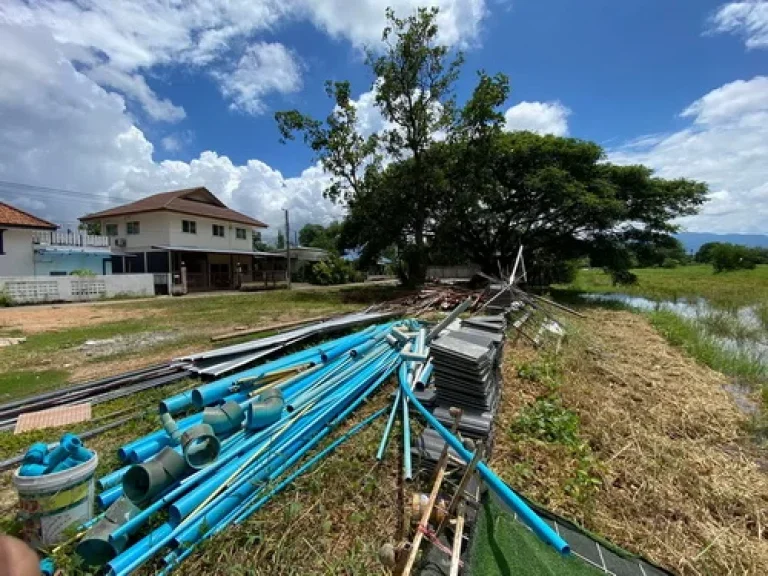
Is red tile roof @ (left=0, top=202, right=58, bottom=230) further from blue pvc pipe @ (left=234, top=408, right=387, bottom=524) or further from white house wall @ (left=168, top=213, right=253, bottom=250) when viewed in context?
blue pvc pipe @ (left=234, top=408, right=387, bottom=524)

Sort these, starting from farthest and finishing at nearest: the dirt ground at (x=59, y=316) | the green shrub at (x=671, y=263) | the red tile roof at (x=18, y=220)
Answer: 1. the green shrub at (x=671, y=263)
2. the red tile roof at (x=18, y=220)
3. the dirt ground at (x=59, y=316)

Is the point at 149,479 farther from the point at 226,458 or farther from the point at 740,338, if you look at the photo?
the point at 740,338

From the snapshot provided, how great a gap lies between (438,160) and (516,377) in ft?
40.5

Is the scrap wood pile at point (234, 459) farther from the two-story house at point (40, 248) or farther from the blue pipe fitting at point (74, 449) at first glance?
the two-story house at point (40, 248)

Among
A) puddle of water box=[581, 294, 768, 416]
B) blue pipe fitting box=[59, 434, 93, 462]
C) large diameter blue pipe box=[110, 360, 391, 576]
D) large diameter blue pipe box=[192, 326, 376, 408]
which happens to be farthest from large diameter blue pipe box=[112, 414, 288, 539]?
puddle of water box=[581, 294, 768, 416]

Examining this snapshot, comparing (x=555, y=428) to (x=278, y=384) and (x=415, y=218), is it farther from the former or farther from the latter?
(x=415, y=218)

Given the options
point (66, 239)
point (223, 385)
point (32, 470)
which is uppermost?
point (66, 239)

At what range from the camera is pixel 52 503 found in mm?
1902

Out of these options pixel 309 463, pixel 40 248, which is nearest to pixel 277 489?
pixel 309 463

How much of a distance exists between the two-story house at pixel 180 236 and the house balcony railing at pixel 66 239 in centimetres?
103

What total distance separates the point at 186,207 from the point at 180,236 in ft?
5.63

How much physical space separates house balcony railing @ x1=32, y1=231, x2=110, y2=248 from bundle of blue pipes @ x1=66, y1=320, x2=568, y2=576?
62.4 feet

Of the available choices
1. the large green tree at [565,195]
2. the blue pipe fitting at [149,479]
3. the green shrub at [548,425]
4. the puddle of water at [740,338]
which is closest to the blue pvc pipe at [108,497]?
the blue pipe fitting at [149,479]

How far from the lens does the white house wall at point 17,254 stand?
1537cm
